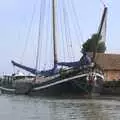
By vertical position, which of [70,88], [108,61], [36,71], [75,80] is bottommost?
[70,88]

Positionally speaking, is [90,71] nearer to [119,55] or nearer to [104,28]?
[104,28]

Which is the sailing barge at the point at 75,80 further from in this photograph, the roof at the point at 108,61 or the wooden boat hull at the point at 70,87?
the roof at the point at 108,61

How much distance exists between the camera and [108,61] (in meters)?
74.4

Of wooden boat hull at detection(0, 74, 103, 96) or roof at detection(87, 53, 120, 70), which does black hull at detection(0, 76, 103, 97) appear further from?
roof at detection(87, 53, 120, 70)

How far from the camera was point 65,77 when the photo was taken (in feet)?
171

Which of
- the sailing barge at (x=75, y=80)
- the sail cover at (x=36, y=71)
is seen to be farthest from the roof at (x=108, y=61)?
the sailing barge at (x=75, y=80)

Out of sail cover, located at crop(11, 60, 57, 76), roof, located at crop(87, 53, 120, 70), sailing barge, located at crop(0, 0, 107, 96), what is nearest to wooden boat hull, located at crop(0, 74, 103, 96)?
sailing barge, located at crop(0, 0, 107, 96)

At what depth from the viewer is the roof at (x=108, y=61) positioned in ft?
236

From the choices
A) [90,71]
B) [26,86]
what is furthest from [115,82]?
Answer: [26,86]

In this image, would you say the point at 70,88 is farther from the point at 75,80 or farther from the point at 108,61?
the point at 108,61

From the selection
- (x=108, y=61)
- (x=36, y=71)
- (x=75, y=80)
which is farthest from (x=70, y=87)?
(x=108, y=61)

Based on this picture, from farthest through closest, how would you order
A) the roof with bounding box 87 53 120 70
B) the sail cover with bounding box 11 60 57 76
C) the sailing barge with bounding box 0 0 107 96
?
the roof with bounding box 87 53 120 70 → the sail cover with bounding box 11 60 57 76 → the sailing barge with bounding box 0 0 107 96

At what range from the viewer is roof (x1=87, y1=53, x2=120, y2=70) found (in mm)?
71938

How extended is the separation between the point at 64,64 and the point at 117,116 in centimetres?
2802
